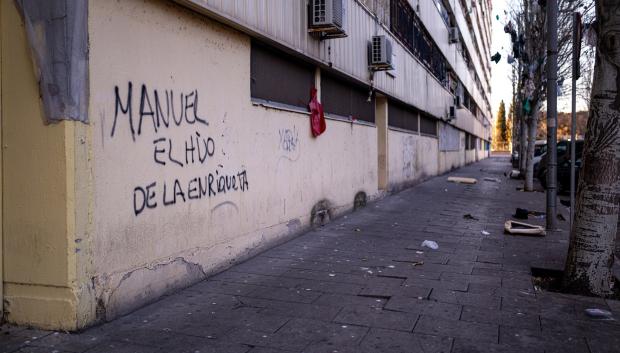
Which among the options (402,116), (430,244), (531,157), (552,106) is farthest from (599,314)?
(531,157)

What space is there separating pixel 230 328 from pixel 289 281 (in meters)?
1.46

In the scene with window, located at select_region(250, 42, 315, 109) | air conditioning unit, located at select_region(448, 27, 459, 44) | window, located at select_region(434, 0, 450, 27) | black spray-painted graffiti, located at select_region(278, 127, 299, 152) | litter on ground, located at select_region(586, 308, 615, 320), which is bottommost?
litter on ground, located at select_region(586, 308, 615, 320)

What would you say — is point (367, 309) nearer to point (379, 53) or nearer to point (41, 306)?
point (41, 306)

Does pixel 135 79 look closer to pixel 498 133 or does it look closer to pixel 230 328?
pixel 230 328

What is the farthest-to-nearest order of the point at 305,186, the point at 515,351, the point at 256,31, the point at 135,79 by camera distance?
the point at 305,186 < the point at 256,31 < the point at 135,79 < the point at 515,351

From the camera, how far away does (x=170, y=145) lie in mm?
4953

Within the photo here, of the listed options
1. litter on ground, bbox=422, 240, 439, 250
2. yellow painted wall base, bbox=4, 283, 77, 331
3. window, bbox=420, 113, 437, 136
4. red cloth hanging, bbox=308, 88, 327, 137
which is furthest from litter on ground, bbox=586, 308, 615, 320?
window, bbox=420, 113, 437, 136

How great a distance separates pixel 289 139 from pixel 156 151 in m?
3.14

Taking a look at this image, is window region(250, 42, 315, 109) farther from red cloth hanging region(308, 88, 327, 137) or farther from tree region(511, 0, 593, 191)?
tree region(511, 0, 593, 191)

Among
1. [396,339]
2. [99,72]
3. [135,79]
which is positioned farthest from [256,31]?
[396,339]

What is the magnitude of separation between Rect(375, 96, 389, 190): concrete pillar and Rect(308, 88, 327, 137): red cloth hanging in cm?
457

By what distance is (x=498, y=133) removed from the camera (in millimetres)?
112875

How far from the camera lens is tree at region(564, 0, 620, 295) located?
486 cm

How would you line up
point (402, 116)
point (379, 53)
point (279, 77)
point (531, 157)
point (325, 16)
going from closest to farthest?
point (279, 77), point (325, 16), point (379, 53), point (402, 116), point (531, 157)
